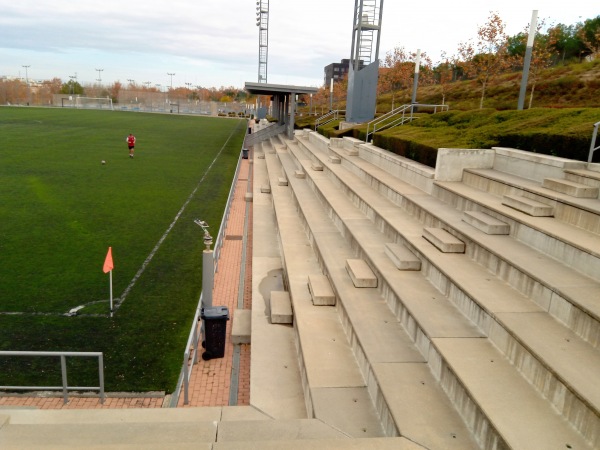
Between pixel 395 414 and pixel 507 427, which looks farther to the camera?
pixel 395 414

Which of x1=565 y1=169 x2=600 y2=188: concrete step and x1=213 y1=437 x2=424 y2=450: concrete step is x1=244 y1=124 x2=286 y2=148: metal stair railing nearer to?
x1=565 y1=169 x2=600 y2=188: concrete step

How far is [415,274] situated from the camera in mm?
7715

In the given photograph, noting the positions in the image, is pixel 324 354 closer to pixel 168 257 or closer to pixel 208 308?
pixel 208 308

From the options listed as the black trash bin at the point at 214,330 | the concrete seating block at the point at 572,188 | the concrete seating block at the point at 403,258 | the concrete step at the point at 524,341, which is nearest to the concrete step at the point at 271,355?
the black trash bin at the point at 214,330

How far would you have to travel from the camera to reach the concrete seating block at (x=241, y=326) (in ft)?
26.4

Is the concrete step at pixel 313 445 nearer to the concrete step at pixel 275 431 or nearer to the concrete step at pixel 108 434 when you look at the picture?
the concrete step at pixel 108 434

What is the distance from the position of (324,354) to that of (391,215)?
15.7 feet

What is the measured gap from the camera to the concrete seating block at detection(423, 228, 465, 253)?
7.77 m

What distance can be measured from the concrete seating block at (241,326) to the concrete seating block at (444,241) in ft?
11.4

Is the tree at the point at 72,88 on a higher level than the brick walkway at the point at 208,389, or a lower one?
higher

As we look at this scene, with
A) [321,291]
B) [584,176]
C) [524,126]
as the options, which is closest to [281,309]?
[321,291]

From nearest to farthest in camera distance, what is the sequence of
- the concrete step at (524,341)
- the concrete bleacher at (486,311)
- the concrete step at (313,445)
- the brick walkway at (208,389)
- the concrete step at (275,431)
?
the concrete step at (313,445) → the concrete step at (524,341) → the concrete bleacher at (486,311) → the concrete step at (275,431) → the brick walkway at (208,389)

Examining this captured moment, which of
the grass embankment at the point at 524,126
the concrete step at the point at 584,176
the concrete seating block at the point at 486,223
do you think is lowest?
the concrete seating block at the point at 486,223

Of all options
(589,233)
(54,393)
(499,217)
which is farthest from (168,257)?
(589,233)
